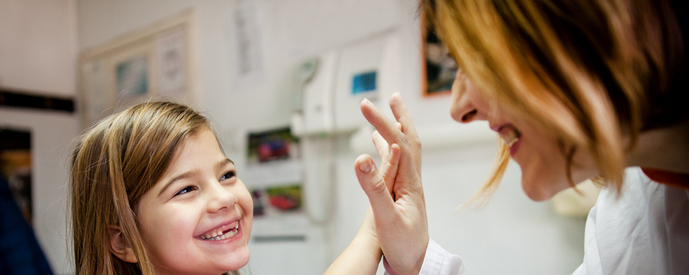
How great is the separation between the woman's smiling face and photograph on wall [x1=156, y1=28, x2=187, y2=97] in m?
1.75

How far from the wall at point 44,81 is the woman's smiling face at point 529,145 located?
2232 millimetres

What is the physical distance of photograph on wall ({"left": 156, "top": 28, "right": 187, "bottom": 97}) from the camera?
6.91 feet

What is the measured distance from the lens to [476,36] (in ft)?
1.62

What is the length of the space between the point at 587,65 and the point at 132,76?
89.7 inches

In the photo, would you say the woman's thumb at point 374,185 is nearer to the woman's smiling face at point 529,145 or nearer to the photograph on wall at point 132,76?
the woman's smiling face at point 529,145

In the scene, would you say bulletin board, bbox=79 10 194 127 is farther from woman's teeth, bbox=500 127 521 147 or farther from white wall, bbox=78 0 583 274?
woman's teeth, bbox=500 127 521 147

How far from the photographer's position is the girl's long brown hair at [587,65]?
44 cm

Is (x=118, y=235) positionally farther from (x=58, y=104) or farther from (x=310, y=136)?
(x=58, y=104)

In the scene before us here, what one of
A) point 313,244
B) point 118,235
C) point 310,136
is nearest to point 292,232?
point 313,244

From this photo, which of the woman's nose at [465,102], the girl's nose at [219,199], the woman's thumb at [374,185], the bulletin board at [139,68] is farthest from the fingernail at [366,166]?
the bulletin board at [139,68]

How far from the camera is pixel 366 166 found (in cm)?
69

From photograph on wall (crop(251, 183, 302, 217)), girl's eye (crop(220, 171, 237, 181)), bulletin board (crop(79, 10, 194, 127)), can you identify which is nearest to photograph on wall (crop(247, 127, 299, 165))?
photograph on wall (crop(251, 183, 302, 217))

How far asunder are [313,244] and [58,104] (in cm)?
172

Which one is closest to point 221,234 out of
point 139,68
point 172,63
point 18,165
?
point 172,63
